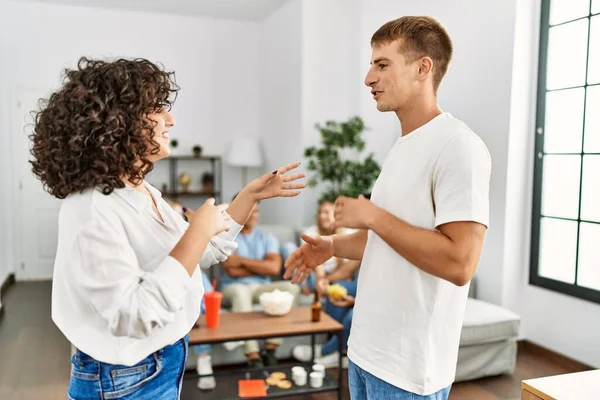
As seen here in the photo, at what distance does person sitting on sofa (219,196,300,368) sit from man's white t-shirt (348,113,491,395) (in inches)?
92.8

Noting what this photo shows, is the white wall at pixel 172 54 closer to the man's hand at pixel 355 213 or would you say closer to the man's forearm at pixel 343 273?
the man's forearm at pixel 343 273

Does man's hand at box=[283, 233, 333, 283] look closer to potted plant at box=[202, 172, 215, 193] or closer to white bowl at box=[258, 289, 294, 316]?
white bowl at box=[258, 289, 294, 316]

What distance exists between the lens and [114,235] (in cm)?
104

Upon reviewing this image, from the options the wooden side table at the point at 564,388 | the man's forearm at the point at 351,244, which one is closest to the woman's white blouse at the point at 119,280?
the man's forearm at the point at 351,244

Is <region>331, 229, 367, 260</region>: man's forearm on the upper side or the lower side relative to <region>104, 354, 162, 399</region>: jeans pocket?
upper

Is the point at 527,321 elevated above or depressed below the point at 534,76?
below

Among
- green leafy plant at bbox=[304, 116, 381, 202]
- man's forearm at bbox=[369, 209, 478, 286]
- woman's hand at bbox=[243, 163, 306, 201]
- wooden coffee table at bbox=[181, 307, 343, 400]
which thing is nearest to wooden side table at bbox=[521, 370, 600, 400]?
man's forearm at bbox=[369, 209, 478, 286]

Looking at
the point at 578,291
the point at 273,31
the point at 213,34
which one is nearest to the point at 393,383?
the point at 578,291

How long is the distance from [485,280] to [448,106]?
4.56ft

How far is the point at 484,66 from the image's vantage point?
402 centimetres

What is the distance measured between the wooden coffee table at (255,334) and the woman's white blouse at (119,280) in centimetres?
160

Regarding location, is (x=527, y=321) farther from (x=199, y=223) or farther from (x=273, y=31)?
(x=273, y=31)

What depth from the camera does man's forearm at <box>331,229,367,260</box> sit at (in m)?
1.56

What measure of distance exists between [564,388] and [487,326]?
1.87m
